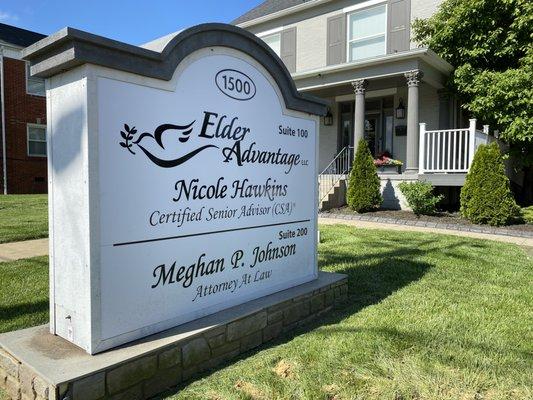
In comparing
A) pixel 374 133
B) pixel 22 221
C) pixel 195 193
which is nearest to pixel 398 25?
pixel 374 133

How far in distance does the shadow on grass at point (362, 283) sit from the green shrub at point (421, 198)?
361 centimetres

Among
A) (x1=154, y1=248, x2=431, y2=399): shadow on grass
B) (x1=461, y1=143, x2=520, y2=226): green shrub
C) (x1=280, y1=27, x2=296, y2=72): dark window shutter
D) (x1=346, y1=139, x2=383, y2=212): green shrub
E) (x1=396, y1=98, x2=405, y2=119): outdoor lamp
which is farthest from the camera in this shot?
(x1=280, y1=27, x2=296, y2=72): dark window shutter

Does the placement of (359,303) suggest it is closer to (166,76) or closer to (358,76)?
(166,76)

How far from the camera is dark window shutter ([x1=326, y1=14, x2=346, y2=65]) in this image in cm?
1386

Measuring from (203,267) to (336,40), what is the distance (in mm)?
12844

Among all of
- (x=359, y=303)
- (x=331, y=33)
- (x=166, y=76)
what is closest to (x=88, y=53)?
(x=166, y=76)

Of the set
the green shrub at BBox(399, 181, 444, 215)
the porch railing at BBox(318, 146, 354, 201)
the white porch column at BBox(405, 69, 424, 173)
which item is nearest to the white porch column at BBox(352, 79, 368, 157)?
the porch railing at BBox(318, 146, 354, 201)

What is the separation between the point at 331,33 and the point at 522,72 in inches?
246

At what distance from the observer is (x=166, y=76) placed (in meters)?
2.52

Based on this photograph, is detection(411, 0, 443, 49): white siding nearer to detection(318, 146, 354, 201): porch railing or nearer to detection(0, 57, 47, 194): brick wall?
detection(318, 146, 354, 201): porch railing

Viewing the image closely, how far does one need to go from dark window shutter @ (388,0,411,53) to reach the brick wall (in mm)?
14903

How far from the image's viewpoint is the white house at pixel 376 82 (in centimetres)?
1077

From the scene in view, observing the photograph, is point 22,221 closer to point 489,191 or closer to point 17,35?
point 489,191

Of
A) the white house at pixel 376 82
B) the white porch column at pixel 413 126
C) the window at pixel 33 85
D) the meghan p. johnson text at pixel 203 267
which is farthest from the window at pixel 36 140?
the meghan p. johnson text at pixel 203 267
